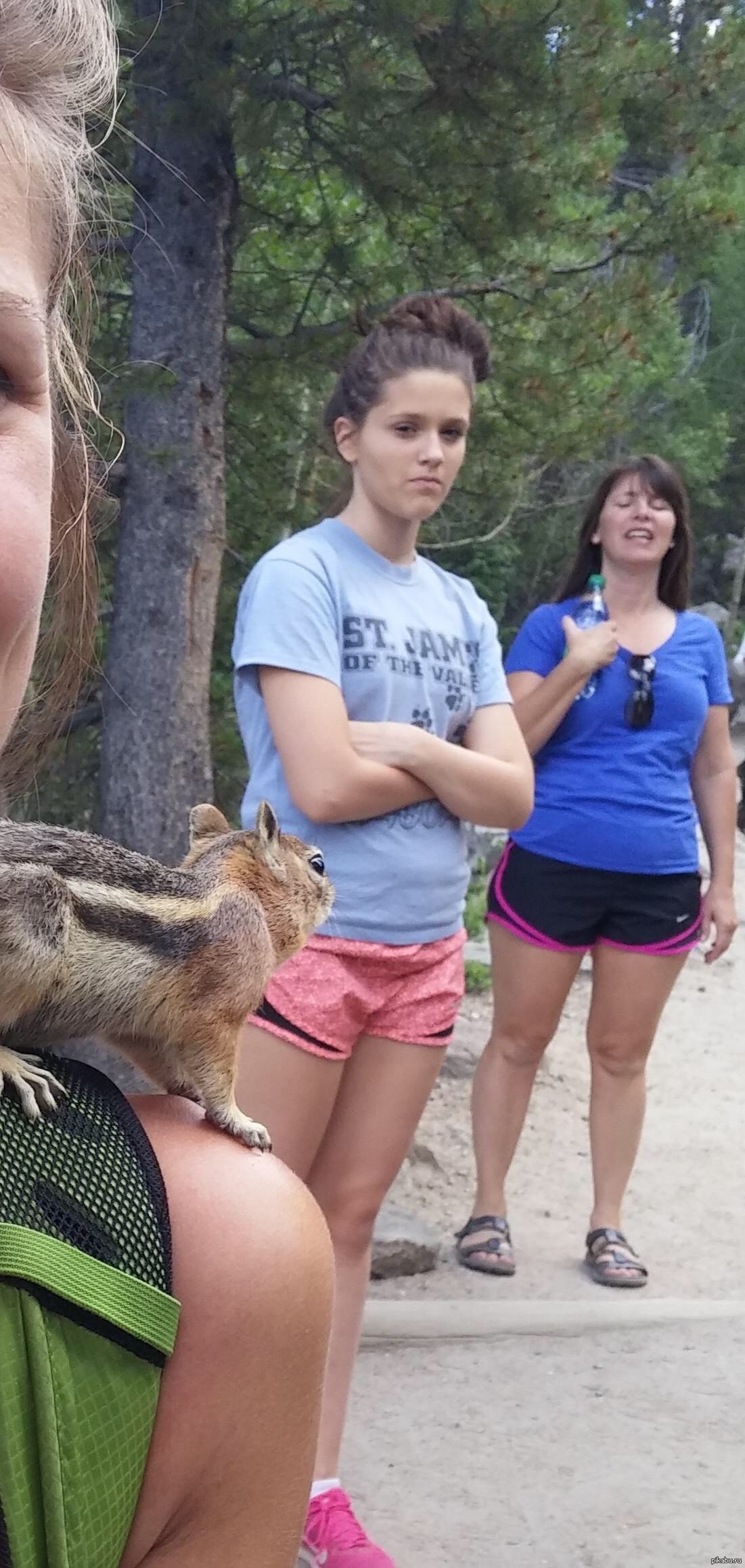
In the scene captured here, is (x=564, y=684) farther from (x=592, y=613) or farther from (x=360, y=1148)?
(x=360, y=1148)

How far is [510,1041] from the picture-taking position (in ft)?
13.0

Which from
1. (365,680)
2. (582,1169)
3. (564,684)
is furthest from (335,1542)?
(582,1169)

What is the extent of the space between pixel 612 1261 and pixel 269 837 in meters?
3.26

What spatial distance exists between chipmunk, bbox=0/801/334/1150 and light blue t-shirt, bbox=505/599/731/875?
8.53ft

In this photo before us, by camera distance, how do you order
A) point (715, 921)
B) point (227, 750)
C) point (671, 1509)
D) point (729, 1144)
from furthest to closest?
A: point (729, 1144)
point (227, 750)
point (715, 921)
point (671, 1509)

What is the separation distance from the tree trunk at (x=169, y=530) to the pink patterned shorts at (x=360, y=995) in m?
2.05

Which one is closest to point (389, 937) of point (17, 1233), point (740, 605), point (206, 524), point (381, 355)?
point (381, 355)

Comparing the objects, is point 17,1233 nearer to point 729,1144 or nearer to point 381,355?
point 381,355

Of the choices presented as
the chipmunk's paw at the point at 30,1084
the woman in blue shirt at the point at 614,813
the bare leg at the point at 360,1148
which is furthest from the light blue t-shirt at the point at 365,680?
the chipmunk's paw at the point at 30,1084

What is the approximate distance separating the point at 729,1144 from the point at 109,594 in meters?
3.23

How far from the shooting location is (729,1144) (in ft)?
18.6

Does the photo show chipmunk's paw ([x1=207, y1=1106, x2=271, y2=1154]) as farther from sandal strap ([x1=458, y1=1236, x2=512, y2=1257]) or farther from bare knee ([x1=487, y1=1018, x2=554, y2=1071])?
sandal strap ([x1=458, y1=1236, x2=512, y2=1257])

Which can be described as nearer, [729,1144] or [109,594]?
[109,594]

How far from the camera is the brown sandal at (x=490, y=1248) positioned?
4.17 m
